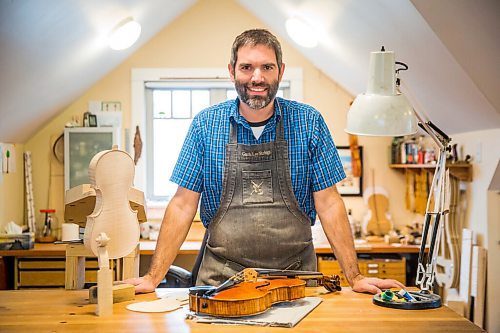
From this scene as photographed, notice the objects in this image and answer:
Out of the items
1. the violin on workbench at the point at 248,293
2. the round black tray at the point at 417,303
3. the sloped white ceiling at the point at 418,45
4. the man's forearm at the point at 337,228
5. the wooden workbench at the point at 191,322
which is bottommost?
the wooden workbench at the point at 191,322

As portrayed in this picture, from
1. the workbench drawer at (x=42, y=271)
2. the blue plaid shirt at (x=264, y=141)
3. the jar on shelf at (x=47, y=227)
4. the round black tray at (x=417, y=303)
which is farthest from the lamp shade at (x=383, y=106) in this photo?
the jar on shelf at (x=47, y=227)

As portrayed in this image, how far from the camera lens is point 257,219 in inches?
111

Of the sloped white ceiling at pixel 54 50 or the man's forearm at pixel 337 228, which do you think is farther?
the sloped white ceiling at pixel 54 50

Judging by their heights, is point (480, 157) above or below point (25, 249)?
above

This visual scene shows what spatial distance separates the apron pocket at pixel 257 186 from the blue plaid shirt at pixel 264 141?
0.31ft

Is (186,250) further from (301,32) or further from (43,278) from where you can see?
(301,32)

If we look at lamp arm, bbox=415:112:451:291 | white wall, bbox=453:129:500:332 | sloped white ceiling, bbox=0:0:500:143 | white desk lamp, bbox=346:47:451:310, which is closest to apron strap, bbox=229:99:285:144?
white desk lamp, bbox=346:47:451:310

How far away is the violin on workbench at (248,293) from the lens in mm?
2090

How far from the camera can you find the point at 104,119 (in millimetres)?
6125

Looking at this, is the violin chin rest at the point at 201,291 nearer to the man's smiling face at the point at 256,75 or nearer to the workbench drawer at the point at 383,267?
the man's smiling face at the point at 256,75

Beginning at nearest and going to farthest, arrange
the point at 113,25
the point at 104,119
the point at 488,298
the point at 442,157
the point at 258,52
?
the point at 442,157
the point at 258,52
the point at 488,298
the point at 113,25
the point at 104,119

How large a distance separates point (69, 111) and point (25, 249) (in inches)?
52.9

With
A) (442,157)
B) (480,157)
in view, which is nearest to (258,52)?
(442,157)

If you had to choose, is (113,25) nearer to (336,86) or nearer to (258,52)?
(336,86)
